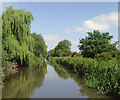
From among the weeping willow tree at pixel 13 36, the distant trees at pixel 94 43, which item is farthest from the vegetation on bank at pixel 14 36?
the distant trees at pixel 94 43

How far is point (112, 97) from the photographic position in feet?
20.7

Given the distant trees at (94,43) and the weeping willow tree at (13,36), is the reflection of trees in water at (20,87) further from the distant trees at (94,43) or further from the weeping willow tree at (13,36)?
the distant trees at (94,43)

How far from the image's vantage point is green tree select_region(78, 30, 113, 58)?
96.4 feet

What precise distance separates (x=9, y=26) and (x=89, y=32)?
2341 centimetres

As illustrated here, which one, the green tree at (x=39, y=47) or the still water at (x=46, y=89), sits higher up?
the green tree at (x=39, y=47)

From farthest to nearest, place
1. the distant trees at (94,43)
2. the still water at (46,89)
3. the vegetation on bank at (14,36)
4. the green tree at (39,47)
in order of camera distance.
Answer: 1. the distant trees at (94,43)
2. the green tree at (39,47)
3. the vegetation on bank at (14,36)
4. the still water at (46,89)

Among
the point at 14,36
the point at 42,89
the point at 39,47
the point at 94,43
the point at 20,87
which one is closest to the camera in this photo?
the point at 42,89

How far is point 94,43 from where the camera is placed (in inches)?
1201

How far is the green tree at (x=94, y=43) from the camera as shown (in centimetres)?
2938

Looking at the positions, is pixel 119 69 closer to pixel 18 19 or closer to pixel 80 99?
pixel 80 99

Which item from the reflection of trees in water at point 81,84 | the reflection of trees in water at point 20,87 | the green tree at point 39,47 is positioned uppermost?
the green tree at point 39,47

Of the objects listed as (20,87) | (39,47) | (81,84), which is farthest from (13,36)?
(39,47)

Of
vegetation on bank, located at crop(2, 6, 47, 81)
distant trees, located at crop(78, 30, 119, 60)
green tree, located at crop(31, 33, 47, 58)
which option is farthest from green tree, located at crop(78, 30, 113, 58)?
vegetation on bank, located at crop(2, 6, 47, 81)

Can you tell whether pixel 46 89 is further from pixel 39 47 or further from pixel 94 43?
pixel 94 43
